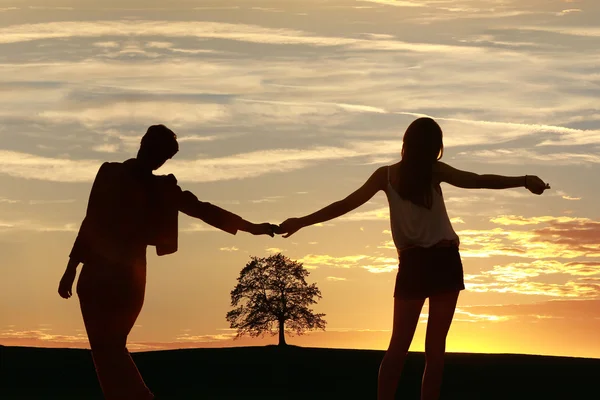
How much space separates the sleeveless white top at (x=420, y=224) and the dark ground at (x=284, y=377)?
833 centimetres

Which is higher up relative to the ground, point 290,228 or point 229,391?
point 290,228

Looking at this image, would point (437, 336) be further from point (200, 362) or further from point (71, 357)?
point (71, 357)

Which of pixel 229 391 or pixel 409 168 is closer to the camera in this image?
pixel 409 168

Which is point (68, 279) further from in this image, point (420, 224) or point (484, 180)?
point (484, 180)

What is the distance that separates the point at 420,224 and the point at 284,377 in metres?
14.3

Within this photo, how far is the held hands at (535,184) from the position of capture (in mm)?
9727

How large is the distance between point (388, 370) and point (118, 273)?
8.40 feet

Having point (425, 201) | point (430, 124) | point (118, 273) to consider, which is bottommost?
point (118, 273)

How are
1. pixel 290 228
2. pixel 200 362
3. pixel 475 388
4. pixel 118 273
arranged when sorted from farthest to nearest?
pixel 200 362 → pixel 475 388 → pixel 290 228 → pixel 118 273

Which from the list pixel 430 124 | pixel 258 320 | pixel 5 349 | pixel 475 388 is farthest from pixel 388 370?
pixel 258 320

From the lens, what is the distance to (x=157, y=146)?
877 centimetres

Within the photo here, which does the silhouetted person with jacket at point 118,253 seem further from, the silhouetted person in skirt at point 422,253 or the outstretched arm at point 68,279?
the silhouetted person in skirt at point 422,253

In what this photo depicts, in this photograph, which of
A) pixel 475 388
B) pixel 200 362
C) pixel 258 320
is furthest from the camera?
pixel 258 320

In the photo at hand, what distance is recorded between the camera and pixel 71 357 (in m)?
28.5
